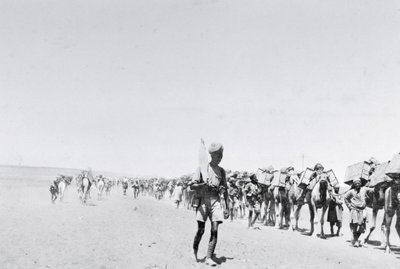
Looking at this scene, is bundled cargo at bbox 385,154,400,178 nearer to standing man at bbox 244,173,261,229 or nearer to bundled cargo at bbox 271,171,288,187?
standing man at bbox 244,173,261,229

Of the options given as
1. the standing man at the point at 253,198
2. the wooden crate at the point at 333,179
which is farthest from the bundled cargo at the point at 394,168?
the standing man at the point at 253,198

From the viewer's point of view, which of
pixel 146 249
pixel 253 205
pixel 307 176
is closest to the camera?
pixel 146 249

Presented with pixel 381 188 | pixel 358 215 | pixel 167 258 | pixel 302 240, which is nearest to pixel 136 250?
pixel 167 258

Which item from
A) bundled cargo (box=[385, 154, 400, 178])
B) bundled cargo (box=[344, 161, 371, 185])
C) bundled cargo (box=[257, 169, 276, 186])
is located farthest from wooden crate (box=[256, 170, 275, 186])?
bundled cargo (box=[385, 154, 400, 178])

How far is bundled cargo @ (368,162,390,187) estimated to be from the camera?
1337 cm

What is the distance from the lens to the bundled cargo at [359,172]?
48.9ft

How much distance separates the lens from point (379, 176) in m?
13.6

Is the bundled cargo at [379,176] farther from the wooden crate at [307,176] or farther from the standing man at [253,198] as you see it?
the standing man at [253,198]

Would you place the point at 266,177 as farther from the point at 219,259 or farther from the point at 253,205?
the point at 219,259

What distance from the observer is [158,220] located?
55.1 feet

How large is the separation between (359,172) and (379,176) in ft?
5.03

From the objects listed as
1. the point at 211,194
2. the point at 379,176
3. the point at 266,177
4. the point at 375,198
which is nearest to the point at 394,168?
the point at 379,176

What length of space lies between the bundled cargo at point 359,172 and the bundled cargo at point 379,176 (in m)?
0.64

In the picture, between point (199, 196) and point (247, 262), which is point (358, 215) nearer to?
point (247, 262)
